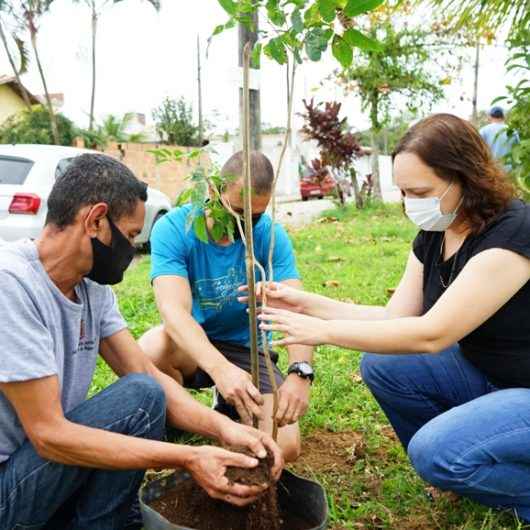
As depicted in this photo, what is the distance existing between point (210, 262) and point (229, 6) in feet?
4.23

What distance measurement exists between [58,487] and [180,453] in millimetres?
373

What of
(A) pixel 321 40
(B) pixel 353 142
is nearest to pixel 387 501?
(A) pixel 321 40

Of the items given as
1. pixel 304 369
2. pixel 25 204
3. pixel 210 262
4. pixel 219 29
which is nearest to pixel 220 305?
pixel 210 262

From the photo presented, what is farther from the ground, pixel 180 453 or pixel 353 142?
pixel 180 453

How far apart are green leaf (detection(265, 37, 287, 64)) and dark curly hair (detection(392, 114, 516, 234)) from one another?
0.57 meters

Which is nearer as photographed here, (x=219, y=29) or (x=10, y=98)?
(x=219, y=29)

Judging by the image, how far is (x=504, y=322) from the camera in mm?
2111

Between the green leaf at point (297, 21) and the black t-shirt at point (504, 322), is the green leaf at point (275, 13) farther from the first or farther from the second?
the black t-shirt at point (504, 322)

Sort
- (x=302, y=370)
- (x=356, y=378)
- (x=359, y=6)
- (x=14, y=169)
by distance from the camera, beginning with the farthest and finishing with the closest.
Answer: (x=14, y=169) < (x=356, y=378) < (x=302, y=370) < (x=359, y=6)

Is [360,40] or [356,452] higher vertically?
[360,40]

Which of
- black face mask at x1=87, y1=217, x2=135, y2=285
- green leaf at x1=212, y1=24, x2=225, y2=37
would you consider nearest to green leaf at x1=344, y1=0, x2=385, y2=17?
green leaf at x1=212, y1=24, x2=225, y2=37

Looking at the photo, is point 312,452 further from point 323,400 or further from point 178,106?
point 178,106

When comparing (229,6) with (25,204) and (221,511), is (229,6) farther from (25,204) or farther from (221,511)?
(25,204)

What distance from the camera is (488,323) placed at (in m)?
2.14
